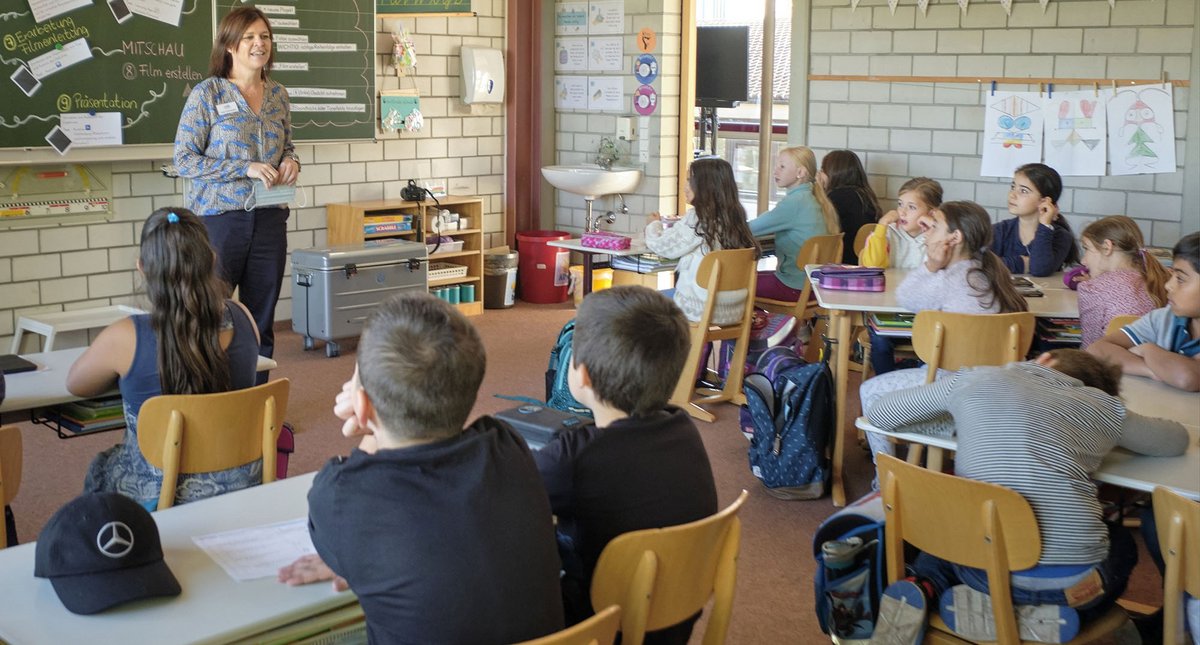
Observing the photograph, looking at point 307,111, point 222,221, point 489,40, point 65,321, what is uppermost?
point 489,40

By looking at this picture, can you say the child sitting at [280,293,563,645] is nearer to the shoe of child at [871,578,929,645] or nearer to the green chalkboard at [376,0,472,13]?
the shoe of child at [871,578,929,645]

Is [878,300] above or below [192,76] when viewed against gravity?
below

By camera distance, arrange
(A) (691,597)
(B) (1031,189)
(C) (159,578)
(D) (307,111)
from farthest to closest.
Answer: (D) (307,111) < (B) (1031,189) < (A) (691,597) < (C) (159,578)

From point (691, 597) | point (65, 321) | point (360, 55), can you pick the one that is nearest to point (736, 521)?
point (691, 597)

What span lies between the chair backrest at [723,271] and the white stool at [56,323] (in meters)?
2.63

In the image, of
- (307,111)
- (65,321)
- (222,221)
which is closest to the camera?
(222,221)

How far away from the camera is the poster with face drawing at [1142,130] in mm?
6175

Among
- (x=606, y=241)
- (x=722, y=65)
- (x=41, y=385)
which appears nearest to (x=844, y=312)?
(x=606, y=241)

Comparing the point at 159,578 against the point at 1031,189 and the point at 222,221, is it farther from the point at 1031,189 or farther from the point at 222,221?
the point at 1031,189

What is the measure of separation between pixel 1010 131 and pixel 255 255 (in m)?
4.05

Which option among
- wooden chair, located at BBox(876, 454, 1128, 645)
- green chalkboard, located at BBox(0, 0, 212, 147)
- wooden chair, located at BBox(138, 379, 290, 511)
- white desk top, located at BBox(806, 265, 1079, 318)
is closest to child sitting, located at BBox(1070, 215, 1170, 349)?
white desk top, located at BBox(806, 265, 1079, 318)

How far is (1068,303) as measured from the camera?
454cm

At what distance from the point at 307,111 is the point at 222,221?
215cm

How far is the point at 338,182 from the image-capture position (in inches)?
292
